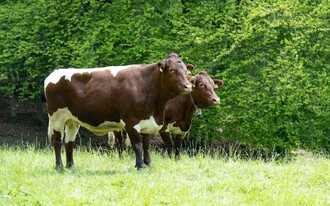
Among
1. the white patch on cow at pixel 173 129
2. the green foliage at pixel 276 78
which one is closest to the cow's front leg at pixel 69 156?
the white patch on cow at pixel 173 129

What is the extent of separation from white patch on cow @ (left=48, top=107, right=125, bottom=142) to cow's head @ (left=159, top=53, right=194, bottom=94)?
3.54ft

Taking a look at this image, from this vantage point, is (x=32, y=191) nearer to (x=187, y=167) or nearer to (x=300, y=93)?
(x=187, y=167)

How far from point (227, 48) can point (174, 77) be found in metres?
8.99

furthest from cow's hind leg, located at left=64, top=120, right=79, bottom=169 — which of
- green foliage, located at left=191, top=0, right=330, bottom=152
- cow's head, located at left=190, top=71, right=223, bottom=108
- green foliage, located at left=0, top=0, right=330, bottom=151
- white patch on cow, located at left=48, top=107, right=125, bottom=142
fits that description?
green foliage, located at left=191, top=0, right=330, bottom=152

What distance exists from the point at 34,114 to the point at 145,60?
1134 centimetres

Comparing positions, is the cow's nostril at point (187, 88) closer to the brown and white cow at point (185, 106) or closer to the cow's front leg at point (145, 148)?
the cow's front leg at point (145, 148)

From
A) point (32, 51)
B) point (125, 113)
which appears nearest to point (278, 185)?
point (125, 113)

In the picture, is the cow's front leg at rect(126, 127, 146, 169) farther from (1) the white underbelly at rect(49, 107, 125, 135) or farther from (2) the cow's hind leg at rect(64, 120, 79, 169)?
(2) the cow's hind leg at rect(64, 120, 79, 169)

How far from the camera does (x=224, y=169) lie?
9.00m

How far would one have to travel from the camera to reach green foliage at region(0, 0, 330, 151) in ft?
55.3

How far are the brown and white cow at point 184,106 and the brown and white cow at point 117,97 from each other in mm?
2579

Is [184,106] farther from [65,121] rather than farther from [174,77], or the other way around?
[65,121]

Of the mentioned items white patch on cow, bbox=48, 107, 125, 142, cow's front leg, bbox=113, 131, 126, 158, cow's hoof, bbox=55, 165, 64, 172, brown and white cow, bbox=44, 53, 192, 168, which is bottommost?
cow's front leg, bbox=113, 131, 126, 158

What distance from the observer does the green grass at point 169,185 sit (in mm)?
6316
